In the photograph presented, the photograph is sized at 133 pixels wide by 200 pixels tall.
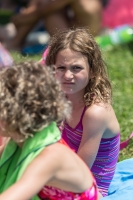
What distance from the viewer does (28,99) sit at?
7.07ft

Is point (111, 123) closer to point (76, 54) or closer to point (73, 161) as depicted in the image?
point (76, 54)

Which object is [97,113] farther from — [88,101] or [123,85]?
[123,85]

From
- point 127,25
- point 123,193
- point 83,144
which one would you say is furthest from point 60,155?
point 127,25

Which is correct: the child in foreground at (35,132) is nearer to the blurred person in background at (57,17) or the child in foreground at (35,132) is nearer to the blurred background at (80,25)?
the blurred background at (80,25)

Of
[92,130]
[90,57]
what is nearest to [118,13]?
[90,57]

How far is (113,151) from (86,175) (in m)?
0.80

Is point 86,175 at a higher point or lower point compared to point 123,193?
higher

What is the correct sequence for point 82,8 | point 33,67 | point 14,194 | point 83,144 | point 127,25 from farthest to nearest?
1. point 127,25
2. point 82,8
3. point 83,144
4. point 33,67
5. point 14,194

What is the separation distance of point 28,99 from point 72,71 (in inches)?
35.4

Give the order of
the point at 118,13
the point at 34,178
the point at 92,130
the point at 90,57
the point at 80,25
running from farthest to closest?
1. the point at 118,13
2. the point at 80,25
3. the point at 90,57
4. the point at 92,130
5. the point at 34,178

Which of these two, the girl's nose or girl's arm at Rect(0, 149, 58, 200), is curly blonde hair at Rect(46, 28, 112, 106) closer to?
the girl's nose

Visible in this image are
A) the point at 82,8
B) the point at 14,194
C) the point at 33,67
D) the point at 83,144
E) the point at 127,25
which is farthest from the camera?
A: the point at 127,25

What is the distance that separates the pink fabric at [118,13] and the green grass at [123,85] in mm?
817

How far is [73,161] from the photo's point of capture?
7.42 feet
